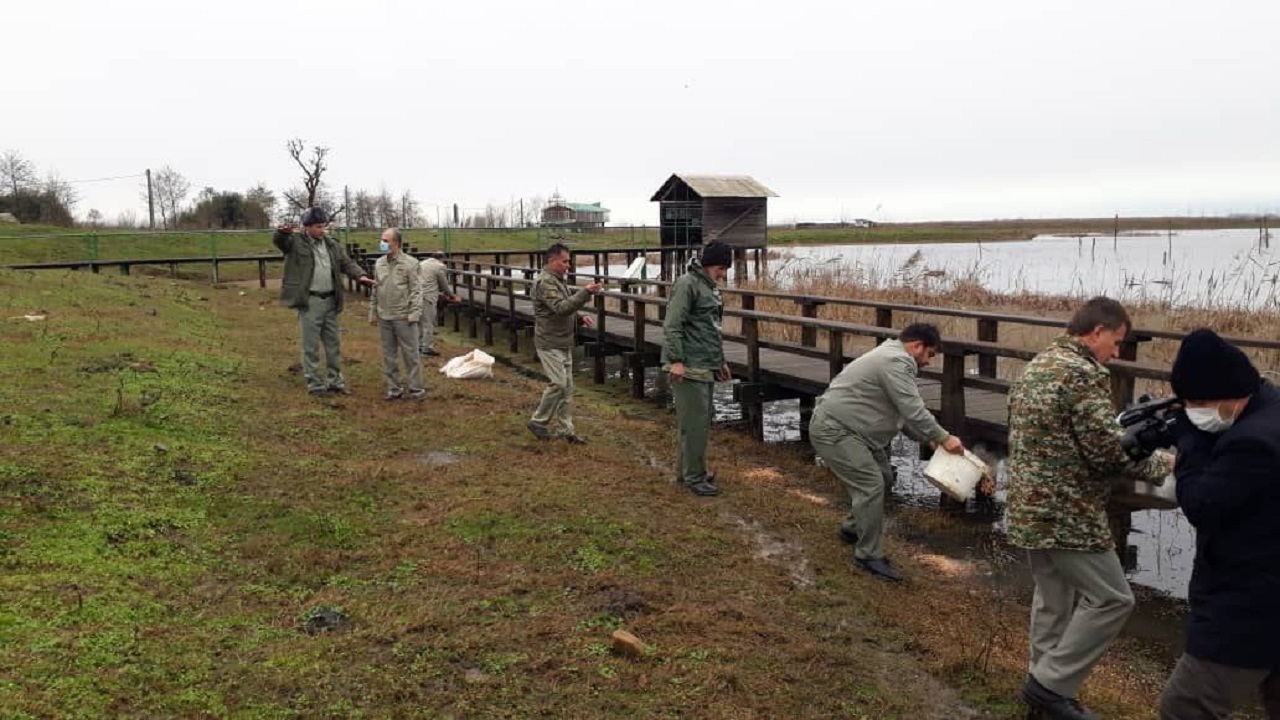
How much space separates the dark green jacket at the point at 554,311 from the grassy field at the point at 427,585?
35.7 inches

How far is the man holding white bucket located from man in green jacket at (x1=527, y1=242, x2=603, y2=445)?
257 cm

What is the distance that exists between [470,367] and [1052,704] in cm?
835

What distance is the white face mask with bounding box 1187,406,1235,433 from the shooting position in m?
2.75

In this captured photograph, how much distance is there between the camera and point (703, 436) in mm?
6664

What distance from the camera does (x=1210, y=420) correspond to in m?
2.76


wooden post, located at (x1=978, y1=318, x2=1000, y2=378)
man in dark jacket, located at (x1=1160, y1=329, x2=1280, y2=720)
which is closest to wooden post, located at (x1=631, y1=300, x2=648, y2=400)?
wooden post, located at (x1=978, y1=318, x2=1000, y2=378)

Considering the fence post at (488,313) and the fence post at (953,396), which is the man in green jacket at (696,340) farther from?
the fence post at (488,313)

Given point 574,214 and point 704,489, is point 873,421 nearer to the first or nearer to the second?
point 704,489

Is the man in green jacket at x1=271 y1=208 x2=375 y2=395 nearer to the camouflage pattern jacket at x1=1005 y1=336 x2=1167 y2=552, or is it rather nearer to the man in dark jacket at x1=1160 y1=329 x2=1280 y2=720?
the camouflage pattern jacket at x1=1005 y1=336 x2=1167 y2=552

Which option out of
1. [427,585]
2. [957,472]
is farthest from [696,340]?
[427,585]

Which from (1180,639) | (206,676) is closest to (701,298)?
(1180,639)

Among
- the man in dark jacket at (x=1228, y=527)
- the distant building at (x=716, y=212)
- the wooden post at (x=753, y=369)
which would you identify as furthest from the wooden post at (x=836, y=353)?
the distant building at (x=716, y=212)

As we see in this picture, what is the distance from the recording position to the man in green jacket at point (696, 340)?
6312 millimetres

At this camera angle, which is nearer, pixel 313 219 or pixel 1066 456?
pixel 1066 456
